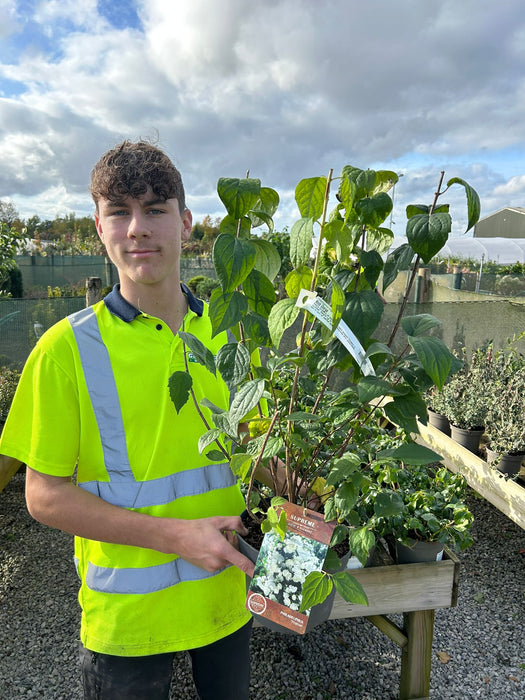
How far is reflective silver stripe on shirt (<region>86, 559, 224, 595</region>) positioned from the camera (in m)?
1.12

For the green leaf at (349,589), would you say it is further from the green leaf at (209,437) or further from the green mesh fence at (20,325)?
the green mesh fence at (20,325)

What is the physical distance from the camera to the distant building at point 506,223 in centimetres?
2852

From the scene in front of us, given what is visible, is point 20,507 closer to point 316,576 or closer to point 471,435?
point 471,435

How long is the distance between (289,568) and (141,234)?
2.40 feet

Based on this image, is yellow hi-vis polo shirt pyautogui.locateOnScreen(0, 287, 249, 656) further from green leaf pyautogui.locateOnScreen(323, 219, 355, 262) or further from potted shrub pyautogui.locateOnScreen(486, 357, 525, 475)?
potted shrub pyautogui.locateOnScreen(486, 357, 525, 475)

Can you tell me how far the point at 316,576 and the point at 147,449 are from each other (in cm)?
51

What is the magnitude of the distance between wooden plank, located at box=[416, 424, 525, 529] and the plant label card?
1829mm

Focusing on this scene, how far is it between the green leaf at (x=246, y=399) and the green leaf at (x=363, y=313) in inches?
6.6

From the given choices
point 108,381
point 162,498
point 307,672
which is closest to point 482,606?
point 307,672

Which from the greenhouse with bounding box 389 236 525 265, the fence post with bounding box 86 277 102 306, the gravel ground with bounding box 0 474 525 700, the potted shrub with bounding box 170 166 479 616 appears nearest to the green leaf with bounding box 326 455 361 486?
the potted shrub with bounding box 170 166 479 616

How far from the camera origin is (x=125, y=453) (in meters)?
1.12

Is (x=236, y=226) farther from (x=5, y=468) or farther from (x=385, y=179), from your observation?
(x=5, y=468)

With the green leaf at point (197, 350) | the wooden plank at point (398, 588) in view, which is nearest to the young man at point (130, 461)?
the green leaf at point (197, 350)

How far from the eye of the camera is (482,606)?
107 inches
